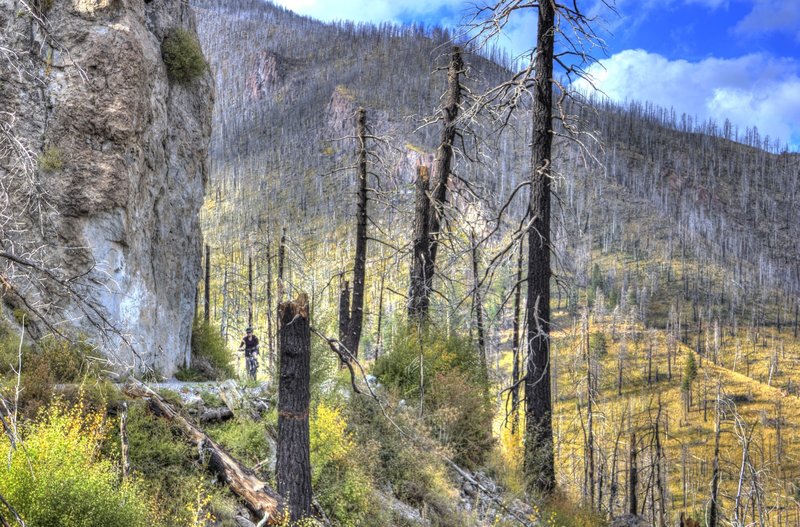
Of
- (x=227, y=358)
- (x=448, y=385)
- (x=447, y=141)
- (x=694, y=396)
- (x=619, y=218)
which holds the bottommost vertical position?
(x=694, y=396)

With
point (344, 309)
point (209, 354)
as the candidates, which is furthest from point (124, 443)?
point (344, 309)

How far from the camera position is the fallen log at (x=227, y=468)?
660 cm

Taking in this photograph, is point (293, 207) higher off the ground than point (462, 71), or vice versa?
point (293, 207)

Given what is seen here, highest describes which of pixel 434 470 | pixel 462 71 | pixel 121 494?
pixel 462 71

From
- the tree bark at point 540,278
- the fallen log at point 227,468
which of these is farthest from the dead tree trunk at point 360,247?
the fallen log at point 227,468

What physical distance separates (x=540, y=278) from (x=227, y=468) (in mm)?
5695

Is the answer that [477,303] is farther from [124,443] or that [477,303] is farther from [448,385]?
[124,443]

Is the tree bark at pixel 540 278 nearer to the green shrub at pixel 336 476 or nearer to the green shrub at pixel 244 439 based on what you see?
the green shrub at pixel 336 476

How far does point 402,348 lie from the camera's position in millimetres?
12469

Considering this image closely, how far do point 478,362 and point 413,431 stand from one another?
3316 mm

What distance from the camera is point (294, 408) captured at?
6.48m

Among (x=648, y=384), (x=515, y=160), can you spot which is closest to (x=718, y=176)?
(x=515, y=160)

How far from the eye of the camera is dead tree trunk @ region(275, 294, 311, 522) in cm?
638

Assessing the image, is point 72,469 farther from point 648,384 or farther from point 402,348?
point 648,384
